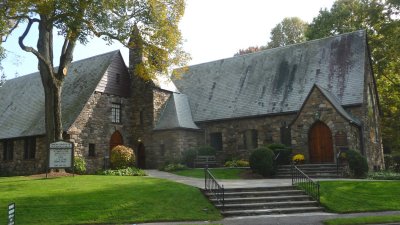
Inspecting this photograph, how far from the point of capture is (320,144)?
25594 mm

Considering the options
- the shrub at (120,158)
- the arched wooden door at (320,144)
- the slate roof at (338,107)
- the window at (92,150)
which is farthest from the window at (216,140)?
the slate roof at (338,107)

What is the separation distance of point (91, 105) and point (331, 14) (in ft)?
86.1

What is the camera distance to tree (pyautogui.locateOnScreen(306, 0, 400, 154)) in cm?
3509

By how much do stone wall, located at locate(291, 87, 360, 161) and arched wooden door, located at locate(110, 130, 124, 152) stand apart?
13.1 metres

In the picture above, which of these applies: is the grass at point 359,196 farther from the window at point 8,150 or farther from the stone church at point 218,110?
the window at point 8,150

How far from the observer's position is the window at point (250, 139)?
98.2 feet

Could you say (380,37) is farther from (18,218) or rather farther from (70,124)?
(18,218)

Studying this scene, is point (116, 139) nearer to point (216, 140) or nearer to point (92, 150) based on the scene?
point (92, 150)

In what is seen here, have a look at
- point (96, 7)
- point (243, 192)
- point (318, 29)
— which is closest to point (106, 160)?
point (96, 7)

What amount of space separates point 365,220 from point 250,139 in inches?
717

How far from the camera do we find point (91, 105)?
94.5 feet

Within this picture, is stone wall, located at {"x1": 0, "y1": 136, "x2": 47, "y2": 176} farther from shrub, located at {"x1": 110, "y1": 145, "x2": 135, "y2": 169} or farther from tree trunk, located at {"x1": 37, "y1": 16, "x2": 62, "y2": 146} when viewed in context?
tree trunk, located at {"x1": 37, "y1": 16, "x2": 62, "y2": 146}

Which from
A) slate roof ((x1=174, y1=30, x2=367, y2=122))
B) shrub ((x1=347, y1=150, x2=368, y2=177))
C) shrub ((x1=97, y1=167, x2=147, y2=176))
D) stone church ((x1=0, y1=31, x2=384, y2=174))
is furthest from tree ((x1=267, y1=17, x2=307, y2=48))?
shrub ((x1=97, y1=167, x2=147, y2=176))

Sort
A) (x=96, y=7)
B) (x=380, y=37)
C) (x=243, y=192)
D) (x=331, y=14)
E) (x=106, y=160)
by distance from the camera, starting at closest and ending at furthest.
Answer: (x=243, y=192) → (x=96, y=7) → (x=106, y=160) → (x=380, y=37) → (x=331, y=14)
